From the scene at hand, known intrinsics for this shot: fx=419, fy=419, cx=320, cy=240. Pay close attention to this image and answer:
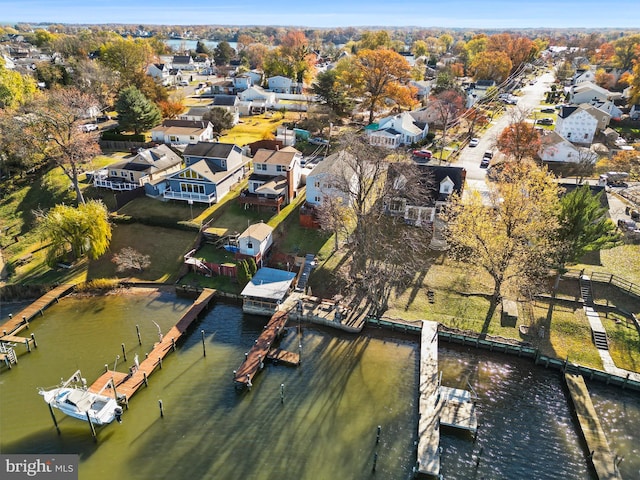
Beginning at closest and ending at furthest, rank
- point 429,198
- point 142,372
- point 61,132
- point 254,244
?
point 142,372 < point 254,244 < point 429,198 < point 61,132

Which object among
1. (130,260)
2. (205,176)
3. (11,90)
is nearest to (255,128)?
(205,176)

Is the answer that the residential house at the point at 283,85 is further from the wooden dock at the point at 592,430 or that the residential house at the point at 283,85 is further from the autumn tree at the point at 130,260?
the wooden dock at the point at 592,430

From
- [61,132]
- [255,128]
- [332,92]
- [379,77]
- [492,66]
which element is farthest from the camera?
[492,66]

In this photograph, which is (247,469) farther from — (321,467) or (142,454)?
(142,454)

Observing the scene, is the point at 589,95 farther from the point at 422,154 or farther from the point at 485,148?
the point at 422,154

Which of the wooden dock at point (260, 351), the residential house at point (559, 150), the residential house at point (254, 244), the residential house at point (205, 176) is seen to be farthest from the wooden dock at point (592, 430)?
the residential house at point (559, 150)

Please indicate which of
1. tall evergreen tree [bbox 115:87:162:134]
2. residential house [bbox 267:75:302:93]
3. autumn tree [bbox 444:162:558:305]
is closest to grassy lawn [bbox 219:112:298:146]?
tall evergreen tree [bbox 115:87:162:134]
